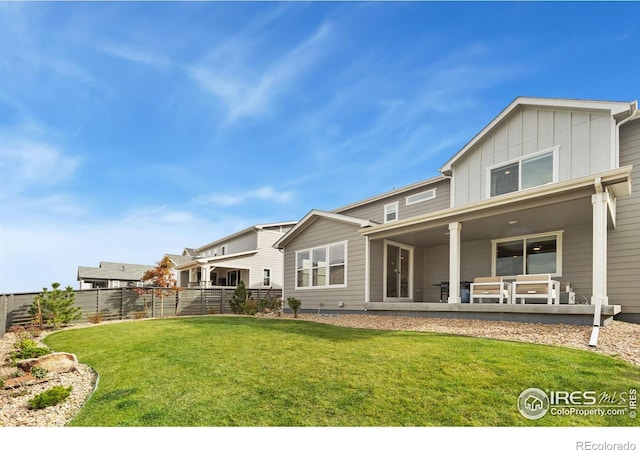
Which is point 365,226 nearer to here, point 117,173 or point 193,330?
point 193,330

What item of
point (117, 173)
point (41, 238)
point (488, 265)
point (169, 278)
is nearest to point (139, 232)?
point (169, 278)

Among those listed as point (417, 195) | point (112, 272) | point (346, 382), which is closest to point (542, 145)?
point (417, 195)

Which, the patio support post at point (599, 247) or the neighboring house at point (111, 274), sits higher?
the patio support post at point (599, 247)

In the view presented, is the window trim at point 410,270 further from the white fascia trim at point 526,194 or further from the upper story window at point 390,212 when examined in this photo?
the upper story window at point 390,212

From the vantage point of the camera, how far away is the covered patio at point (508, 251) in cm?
773

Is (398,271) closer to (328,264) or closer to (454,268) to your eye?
(328,264)

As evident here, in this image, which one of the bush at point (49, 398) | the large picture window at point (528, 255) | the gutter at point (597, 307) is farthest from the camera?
the large picture window at point (528, 255)

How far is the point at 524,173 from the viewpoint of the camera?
11.3 meters

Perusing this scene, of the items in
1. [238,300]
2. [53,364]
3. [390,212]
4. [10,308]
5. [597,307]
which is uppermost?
[390,212]

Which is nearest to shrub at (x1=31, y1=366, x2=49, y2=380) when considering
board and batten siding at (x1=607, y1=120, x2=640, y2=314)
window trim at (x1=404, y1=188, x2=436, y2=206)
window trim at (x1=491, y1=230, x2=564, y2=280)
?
window trim at (x1=491, y1=230, x2=564, y2=280)

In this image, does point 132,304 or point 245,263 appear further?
point 245,263

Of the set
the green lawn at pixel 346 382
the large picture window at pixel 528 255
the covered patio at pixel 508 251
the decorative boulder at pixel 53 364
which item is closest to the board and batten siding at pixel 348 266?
the covered patio at pixel 508 251

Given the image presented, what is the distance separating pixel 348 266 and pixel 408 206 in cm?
448

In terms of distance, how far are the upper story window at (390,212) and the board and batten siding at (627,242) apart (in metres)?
7.76
